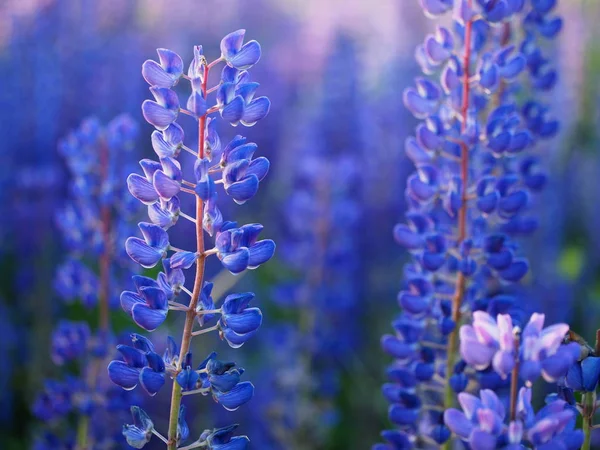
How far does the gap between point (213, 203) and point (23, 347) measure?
10.6 ft

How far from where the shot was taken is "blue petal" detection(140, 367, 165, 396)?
1.66m

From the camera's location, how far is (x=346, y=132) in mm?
6004

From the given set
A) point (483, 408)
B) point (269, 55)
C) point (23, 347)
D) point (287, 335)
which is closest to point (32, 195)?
point (23, 347)

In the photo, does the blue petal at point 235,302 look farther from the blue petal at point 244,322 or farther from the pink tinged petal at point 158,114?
the pink tinged petal at point 158,114

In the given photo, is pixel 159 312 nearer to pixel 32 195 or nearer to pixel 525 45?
pixel 525 45

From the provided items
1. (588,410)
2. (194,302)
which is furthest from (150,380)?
(588,410)

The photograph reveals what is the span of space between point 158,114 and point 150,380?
0.57m

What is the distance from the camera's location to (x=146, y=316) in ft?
5.54

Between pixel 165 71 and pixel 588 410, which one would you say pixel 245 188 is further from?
pixel 588 410

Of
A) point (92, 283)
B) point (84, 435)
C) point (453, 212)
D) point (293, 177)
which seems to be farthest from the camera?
point (293, 177)

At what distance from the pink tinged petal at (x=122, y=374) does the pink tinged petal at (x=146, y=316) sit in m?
0.11

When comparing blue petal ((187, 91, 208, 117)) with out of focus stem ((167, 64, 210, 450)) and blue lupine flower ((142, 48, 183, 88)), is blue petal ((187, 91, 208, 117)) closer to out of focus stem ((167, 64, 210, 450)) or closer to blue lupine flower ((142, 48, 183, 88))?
out of focus stem ((167, 64, 210, 450))

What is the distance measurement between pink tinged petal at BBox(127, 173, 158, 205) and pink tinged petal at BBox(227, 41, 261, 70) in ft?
1.06

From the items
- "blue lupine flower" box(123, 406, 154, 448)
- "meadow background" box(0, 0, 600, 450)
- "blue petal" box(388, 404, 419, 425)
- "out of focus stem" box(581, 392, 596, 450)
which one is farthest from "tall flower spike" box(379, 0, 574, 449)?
"meadow background" box(0, 0, 600, 450)
